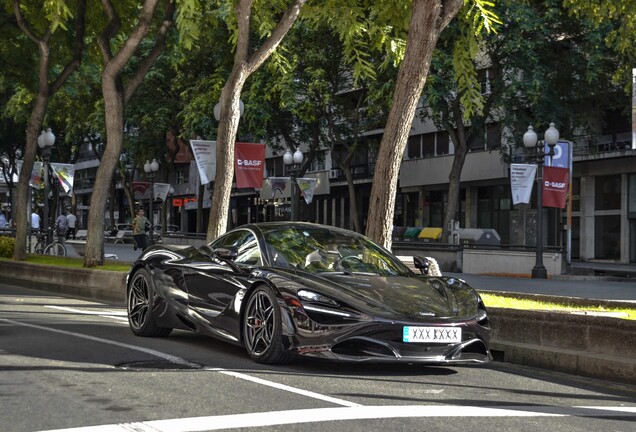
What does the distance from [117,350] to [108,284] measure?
8185 mm

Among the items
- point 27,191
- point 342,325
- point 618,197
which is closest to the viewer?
point 342,325

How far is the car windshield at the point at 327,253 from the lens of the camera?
28.9ft

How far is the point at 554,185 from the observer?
96.2 feet

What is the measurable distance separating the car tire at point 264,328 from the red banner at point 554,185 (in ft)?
71.9

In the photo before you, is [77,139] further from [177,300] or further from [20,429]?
[20,429]

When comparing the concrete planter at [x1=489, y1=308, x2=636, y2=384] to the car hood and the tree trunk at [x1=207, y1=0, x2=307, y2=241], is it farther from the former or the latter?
the tree trunk at [x1=207, y1=0, x2=307, y2=241]

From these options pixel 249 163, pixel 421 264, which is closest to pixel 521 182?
pixel 249 163

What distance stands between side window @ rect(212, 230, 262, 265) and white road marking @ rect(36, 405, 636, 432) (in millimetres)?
Result: 2963

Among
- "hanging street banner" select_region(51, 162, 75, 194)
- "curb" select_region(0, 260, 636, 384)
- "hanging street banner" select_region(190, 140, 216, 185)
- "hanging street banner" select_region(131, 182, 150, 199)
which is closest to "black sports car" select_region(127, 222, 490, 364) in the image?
"curb" select_region(0, 260, 636, 384)

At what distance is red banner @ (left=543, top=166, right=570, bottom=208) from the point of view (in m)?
29.2

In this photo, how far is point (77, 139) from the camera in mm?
59344

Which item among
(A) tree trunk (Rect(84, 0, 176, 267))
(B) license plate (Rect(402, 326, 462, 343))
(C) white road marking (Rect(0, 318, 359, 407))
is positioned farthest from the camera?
(A) tree trunk (Rect(84, 0, 176, 267))

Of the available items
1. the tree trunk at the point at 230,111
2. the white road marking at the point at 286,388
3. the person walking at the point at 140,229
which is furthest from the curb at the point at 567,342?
the person walking at the point at 140,229

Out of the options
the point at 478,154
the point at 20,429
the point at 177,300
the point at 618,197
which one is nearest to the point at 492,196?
the point at 478,154
